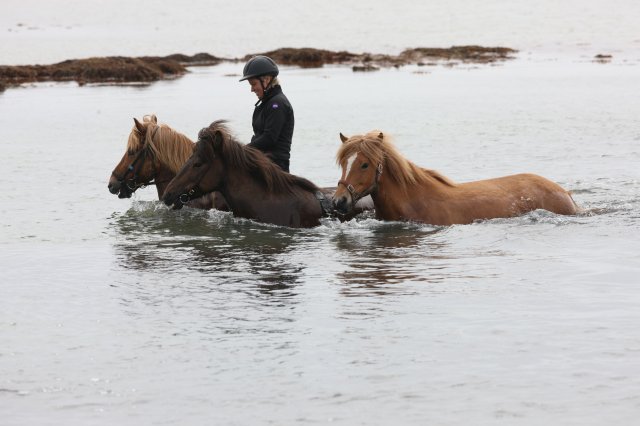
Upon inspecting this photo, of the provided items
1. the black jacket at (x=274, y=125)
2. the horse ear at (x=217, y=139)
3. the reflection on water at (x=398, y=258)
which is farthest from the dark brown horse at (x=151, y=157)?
the reflection on water at (x=398, y=258)

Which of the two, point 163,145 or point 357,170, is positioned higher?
point 163,145

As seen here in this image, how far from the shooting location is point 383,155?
1093cm

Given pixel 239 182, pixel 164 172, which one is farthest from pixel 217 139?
pixel 164 172

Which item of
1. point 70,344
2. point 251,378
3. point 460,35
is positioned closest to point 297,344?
point 251,378

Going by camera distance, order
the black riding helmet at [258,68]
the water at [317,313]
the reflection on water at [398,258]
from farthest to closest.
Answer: the black riding helmet at [258,68]
the reflection on water at [398,258]
the water at [317,313]

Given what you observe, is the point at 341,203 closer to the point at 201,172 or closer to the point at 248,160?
the point at 248,160

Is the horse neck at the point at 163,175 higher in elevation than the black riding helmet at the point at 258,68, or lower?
lower

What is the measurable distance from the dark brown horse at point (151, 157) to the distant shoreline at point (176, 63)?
33184 millimetres

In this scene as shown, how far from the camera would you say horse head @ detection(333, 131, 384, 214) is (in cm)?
1068

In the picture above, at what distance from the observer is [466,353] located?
7.47 m

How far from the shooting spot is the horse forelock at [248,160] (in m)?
11.5

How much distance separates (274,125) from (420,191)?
6.43 ft

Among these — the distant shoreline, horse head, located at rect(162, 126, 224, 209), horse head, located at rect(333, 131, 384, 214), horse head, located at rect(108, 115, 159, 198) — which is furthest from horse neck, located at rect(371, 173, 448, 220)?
the distant shoreline

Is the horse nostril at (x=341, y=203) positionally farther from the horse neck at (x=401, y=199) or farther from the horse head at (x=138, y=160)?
the horse head at (x=138, y=160)
